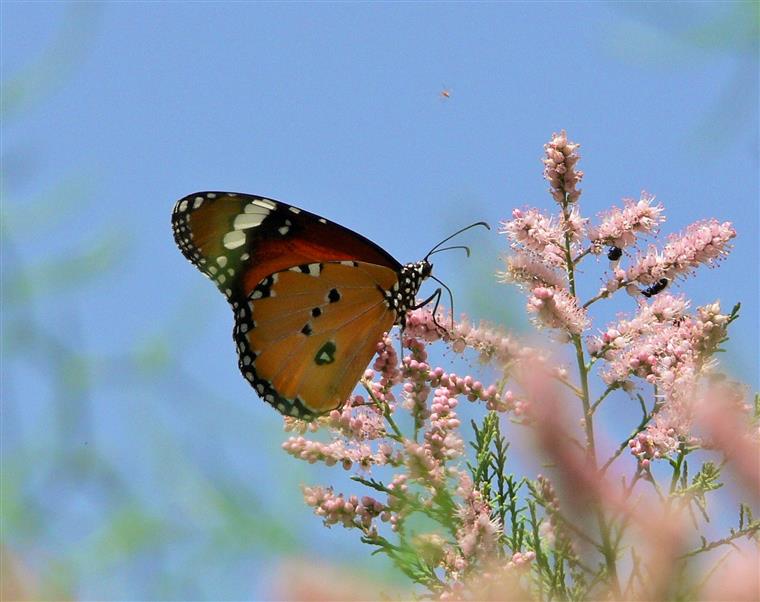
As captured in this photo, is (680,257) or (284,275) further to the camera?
(284,275)

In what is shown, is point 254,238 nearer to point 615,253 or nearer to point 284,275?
point 284,275

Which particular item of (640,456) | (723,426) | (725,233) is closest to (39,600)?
(723,426)

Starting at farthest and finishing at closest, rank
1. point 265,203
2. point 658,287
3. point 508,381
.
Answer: point 265,203, point 658,287, point 508,381

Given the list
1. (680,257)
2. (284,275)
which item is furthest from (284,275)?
(680,257)

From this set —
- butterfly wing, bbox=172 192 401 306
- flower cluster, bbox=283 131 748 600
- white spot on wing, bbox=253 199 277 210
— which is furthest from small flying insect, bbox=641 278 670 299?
white spot on wing, bbox=253 199 277 210

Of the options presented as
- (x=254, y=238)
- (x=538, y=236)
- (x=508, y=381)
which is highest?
(x=254, y=238)

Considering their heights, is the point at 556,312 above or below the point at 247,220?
below

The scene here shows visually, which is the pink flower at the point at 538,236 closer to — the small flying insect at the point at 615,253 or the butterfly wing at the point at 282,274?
the small flying insect at the point at 615,253

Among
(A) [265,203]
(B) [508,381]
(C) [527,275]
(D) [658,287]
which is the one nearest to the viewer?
(B) [508,381]

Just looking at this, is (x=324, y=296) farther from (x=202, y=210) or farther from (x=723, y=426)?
(x=723, y=426)
